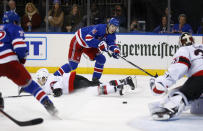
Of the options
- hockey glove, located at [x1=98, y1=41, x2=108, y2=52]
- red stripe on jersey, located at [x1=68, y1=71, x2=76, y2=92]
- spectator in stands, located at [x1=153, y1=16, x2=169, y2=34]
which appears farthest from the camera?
spectator in stands, located at [x1=153, y1=16, x2=169, y2=34]

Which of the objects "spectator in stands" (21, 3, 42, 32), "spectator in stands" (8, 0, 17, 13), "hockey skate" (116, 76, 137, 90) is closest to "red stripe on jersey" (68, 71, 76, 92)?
"hockey skate" (116, 76, 137, 90)

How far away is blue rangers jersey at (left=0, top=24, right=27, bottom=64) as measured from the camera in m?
3.74

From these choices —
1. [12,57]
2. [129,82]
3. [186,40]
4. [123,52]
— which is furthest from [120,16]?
[12,57]

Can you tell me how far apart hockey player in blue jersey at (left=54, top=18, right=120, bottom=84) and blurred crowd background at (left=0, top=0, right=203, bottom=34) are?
184 centimetres

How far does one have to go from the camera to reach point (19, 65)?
3.87 meters

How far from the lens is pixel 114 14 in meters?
7.91

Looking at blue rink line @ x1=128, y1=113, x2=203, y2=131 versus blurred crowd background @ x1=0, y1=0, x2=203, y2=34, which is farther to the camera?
blurred crowd background @ x1=0, y1=0, x2=203, y2=34

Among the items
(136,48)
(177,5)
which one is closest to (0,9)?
(136,48)

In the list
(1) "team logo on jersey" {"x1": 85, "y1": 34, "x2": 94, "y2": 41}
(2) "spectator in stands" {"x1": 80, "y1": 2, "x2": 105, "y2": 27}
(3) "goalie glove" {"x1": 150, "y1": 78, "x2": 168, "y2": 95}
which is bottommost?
(3) "goalie glove" {"x1": 150, "y1": 78, "x2": 168, "y2": 95}

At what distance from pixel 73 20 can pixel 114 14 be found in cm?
86

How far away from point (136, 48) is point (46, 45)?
1691 mm

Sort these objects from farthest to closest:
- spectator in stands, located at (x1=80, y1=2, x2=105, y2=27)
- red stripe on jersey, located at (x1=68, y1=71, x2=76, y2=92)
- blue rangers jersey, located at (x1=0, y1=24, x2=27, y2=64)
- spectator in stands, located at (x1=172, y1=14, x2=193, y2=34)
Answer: spectator in stands, located at (x1=80, y1=2, x2=105, y2=27) < spectator in stands, located at (x1=172, y1=14, x2=193, y2=34) < red stripe on jersey, located at (x1=68, y1=71, x2=76, y2=92) < blue rangers jersey, located at (x1=0, y1=24, x2=27, y2=64)

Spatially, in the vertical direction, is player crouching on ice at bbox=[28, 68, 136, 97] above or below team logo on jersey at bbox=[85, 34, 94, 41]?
below

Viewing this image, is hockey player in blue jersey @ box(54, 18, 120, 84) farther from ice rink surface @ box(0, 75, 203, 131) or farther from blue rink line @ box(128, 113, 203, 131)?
blue rink line @ box(128, 113, 203, 131)
